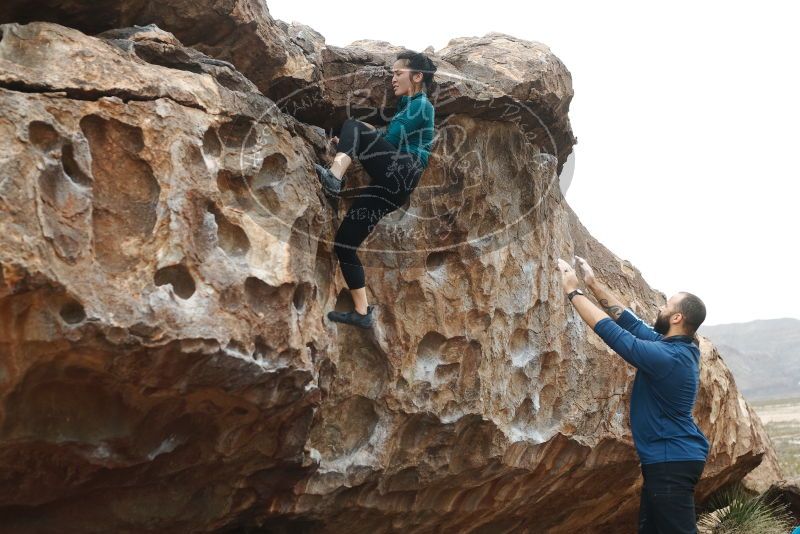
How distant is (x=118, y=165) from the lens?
4.59m

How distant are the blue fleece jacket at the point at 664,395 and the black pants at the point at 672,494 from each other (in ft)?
0.18

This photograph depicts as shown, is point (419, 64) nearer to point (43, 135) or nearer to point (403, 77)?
point (403, 77)

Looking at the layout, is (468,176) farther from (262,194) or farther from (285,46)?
(262,194)

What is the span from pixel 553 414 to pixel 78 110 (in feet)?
15.3

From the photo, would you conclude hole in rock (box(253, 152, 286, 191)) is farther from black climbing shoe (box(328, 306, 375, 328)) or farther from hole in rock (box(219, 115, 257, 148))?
black climbing shoe (box(328, 306, 375, 328))

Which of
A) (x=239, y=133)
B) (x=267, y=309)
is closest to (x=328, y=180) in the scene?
(x=239, y=133)

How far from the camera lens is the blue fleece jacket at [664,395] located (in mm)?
5500

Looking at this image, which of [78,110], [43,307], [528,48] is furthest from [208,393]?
[528,48]

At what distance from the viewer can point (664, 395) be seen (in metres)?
5.56

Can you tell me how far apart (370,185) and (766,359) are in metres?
81.2

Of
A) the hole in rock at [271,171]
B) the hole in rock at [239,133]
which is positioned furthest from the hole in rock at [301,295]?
the hole in rock at [239,133]

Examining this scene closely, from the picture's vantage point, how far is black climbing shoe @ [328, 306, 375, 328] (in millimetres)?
5852

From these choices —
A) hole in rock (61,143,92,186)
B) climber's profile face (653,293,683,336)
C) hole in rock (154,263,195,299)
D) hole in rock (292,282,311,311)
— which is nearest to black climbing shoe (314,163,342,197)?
hole in rock (292,282,311,311)

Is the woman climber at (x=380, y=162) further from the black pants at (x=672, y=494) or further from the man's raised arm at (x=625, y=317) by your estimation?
the black pants at (x=672, y=494)
